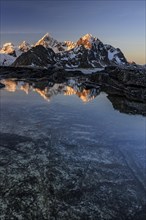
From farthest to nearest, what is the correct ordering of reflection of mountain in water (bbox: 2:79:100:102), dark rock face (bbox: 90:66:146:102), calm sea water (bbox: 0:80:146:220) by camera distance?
dark rock face (bbox: 90:66:146:102), reflection of mountain in water (bbox: 2:79:100:102), calm sea water (bbox: 0:80:146:220)

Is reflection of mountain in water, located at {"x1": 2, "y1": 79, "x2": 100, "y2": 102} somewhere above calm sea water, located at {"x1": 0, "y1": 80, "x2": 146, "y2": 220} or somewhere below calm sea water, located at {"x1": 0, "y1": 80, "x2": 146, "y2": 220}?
above

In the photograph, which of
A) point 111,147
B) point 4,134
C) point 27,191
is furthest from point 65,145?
point 27,191

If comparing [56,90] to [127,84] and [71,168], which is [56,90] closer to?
[127,84]

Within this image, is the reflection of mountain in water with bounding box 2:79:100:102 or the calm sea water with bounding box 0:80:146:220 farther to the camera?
the reflection of mountain in water with bounding box 2:79:100:102

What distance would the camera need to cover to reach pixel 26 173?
32.2 ft

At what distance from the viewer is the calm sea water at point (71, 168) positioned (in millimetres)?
7777

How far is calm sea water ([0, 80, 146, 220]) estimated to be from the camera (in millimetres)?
7777

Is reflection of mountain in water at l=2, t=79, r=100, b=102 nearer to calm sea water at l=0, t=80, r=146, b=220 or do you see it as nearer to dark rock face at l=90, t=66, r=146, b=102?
dark rock face at l=90, t=66, r=146, b=102

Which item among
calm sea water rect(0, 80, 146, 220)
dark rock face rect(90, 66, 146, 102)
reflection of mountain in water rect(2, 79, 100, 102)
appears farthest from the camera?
dark rock face rect(90, 66, 146, 102)

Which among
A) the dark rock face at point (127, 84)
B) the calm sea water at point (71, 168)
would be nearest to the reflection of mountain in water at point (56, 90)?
the dark rock face at point (127, 84)

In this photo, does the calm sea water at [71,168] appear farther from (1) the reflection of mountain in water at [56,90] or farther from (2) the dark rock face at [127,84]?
(2) the dark rock face at [127,84]

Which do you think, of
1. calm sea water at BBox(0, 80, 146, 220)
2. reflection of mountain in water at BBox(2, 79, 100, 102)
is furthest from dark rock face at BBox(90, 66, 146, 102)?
calm sea water at BBox(0, 80, 146, 220)

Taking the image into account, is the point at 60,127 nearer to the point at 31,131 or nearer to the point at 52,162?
the point at 31,131

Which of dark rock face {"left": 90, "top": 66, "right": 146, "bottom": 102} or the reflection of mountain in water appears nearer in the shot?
the reflection of mountain in water
